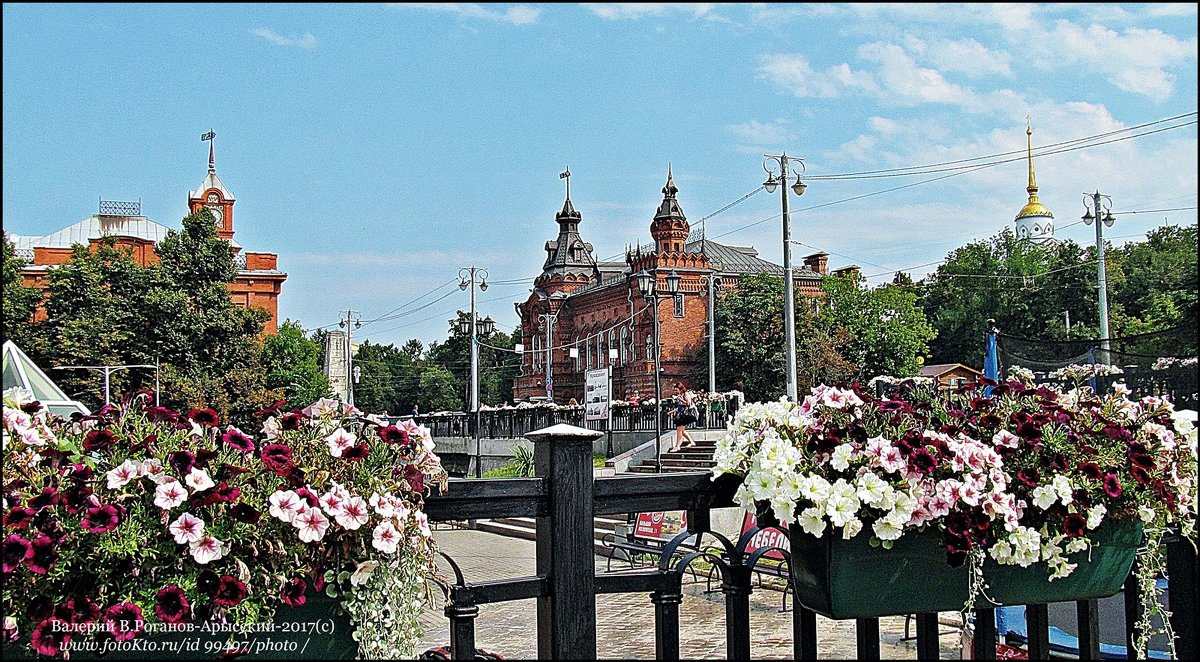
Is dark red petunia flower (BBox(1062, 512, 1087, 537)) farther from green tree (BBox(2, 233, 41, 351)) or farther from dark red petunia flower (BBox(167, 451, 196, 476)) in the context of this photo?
green tree (BBox(2, 233, 41, 351))

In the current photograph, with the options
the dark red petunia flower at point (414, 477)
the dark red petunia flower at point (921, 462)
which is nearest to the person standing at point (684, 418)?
the dark red petunia flower at point (921, 462)

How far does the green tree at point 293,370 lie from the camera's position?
4722cm

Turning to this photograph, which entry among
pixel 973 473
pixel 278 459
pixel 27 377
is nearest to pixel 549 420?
pixel 27 377

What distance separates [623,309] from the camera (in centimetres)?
5994

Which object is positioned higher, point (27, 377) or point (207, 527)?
point (27, 377)

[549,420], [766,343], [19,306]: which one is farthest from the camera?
[766,343]

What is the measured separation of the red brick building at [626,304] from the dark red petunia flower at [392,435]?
4558 cm

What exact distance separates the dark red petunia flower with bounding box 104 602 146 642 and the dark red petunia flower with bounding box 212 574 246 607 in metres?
0.15

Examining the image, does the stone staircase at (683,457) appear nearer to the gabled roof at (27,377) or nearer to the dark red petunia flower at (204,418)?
the gabled roof at (27,377)

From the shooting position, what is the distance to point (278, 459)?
2350mm

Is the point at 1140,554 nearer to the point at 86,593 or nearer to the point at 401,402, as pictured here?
the point at 86,593

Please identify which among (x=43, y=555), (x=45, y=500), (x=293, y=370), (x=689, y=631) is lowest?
(x=689, y=631)

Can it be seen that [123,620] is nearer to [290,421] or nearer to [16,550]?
Result: [16,550]

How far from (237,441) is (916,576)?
1690 mm
